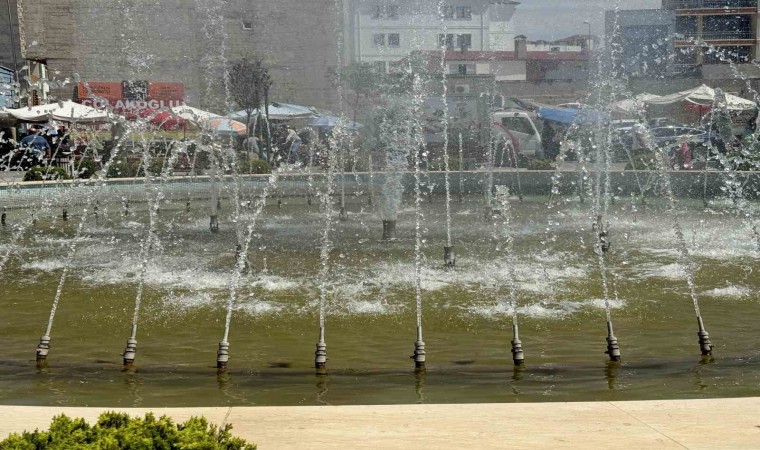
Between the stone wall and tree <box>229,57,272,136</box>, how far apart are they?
3.07 ft

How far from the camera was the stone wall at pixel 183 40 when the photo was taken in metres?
46.8

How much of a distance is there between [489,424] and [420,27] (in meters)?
36.9

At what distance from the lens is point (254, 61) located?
154 feet

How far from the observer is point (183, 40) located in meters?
49.7

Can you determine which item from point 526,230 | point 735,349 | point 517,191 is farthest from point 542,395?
point 517,191

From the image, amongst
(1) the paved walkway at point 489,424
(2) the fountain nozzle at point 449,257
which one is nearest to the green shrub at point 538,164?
(2) the fountain nozzle at point 449,257

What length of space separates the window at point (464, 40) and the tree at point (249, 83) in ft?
26.8

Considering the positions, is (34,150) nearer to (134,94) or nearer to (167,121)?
(167,121)

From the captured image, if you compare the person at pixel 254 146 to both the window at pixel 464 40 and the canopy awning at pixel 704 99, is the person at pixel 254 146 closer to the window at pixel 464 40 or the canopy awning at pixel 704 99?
the window at pixel 464 40

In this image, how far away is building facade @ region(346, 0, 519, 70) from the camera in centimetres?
3591

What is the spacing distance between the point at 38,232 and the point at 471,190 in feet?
42.6

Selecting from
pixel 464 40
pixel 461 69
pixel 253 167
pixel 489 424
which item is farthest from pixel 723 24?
pixel 489 424

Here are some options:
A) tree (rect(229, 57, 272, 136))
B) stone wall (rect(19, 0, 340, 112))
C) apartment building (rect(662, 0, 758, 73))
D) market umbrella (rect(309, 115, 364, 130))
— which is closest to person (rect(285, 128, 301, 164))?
market umbrella (rect(309, 115, 364, 130))

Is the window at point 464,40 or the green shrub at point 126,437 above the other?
the window at point 464,40
